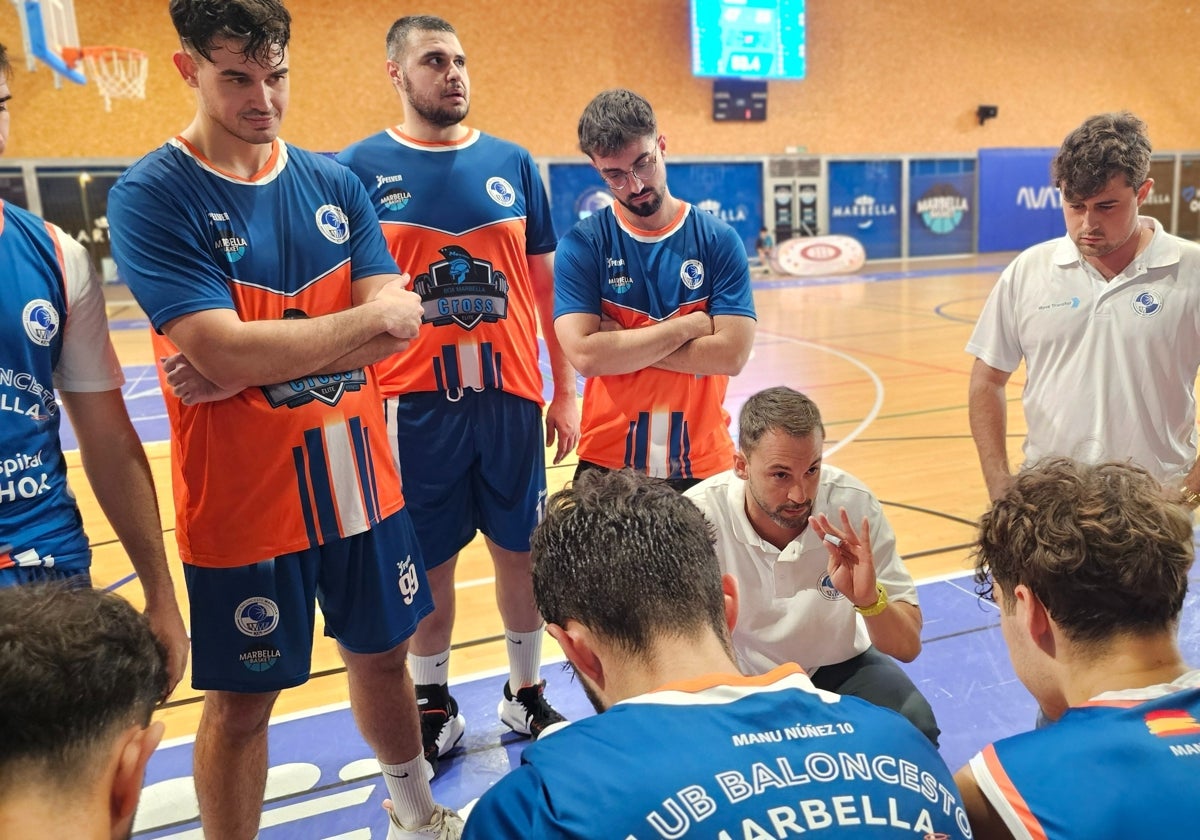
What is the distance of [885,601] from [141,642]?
179 cm

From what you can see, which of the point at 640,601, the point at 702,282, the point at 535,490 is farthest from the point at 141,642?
the point at 702,282

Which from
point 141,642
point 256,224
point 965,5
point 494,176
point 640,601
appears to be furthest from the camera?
point 965,5

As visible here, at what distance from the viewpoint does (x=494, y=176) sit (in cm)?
322

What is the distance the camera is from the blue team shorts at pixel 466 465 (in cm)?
317

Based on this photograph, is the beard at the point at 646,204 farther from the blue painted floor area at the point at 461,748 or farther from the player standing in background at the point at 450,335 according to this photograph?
the blue painted floor area at the point at 461,748

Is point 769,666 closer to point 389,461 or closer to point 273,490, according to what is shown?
point 389,461

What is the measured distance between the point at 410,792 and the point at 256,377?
1326 millimetres

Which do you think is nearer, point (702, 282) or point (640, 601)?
point (640, 601)

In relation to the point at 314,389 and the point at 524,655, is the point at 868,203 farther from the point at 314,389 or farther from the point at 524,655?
the point at 314,389

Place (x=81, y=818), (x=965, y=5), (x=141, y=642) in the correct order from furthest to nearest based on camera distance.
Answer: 1. (x=965, y=5)
2. (x=141, y=642)
3. (x=81, y=818)

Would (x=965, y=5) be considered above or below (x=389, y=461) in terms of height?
above

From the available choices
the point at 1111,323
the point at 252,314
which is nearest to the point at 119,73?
the point at 252,314

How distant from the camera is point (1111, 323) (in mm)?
2979

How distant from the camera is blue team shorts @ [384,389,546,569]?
3.17 metres
